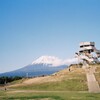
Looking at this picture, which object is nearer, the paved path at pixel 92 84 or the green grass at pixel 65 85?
the paved path at pixel 92 84

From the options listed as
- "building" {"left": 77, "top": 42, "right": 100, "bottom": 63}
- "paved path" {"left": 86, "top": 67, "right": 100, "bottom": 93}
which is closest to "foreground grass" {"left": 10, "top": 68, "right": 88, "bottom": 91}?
"paved path" {"left": 86, "top": 67, "right": 100, "bottom": 93}

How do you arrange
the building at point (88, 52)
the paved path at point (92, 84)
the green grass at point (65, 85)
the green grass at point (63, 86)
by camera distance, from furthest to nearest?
the building at point (88, 52) → the green grass at point (65, 85) → the green grass at point (63, 86) → the paved path at point (92, 84)

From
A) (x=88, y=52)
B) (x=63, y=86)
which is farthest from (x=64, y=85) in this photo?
(x=88, y=52)

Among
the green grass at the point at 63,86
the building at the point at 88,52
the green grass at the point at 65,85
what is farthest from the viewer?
the building at the point at 88,52

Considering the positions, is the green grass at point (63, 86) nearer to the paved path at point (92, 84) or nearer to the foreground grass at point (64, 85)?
the foreground grass at point (64, 85)

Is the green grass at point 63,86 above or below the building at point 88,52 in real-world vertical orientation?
below

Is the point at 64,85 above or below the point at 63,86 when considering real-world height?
above

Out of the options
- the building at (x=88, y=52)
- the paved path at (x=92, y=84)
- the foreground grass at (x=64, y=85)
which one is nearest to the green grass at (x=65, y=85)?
the foreground grass at (x=64, y=85)

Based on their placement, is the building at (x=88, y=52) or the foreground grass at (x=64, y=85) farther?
the building at (x=88, y=52)

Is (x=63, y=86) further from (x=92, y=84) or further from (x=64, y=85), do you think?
(x=92, y=84)

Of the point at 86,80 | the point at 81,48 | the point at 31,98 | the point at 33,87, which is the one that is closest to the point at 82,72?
the point at 86,80

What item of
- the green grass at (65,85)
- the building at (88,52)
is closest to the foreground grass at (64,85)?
the green grass at (65,85)

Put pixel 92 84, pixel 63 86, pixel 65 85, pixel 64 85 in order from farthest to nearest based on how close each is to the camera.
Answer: pixel 64 85
pixel 65 85
pixel 63 86
pixel 92 84

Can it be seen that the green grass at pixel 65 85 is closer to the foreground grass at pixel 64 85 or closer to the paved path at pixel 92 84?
the foreground grass at pixel 64 85
